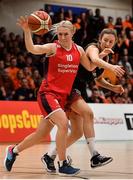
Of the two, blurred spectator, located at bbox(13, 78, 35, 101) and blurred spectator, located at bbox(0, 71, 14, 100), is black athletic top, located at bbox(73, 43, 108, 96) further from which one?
blurred spectator, located at bbox(0, 71, 14, 100)

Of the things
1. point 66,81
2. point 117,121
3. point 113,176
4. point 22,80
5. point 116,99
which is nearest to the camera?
point 113,176

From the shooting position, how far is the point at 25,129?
41.1 ft

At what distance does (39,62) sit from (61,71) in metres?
11.0

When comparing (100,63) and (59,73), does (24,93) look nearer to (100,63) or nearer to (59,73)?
(59,73)

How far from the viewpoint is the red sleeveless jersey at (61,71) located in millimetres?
6020

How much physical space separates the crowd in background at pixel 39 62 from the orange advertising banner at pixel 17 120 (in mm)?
1436

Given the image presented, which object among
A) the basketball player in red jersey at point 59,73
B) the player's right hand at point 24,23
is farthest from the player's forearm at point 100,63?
the player's right hand at point 24,23

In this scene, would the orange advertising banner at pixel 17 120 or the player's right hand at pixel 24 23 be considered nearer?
the player's right hand at pixel 24 23

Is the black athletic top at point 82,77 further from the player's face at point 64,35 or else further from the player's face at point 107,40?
the player's face at point 64,35

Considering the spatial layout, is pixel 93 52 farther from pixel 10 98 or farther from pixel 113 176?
pixel 10 98

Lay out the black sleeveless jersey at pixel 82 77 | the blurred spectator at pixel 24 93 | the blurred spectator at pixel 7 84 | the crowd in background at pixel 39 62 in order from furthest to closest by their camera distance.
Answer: the crowd in background at pixel 39 62
the blurred spectator at pixel 7 84
the blurred spectator at pixel 24 93
the black sleeveless jersey at pixel 82 77

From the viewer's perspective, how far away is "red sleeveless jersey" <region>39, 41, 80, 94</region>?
6.02m

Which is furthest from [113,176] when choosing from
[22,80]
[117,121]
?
[22,80]

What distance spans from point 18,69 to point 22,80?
79 cm
